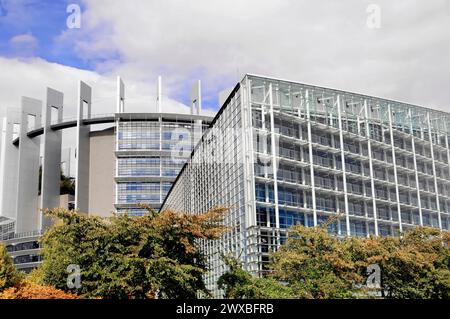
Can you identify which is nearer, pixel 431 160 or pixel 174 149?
pixel 431 160

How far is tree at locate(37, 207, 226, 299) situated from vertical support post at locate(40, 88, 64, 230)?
64.2 metres

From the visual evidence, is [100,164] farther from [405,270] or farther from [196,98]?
[405,270]

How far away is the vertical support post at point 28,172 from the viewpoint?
268 ft

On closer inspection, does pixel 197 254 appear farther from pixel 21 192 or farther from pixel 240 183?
pixel 21 192

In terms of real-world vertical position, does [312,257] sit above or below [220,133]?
below

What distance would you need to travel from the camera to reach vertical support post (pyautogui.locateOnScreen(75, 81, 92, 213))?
79.4m

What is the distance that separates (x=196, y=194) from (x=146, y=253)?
85.3ft

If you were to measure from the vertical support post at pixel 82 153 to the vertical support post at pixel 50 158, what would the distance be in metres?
4.47

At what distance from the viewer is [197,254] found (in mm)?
19031

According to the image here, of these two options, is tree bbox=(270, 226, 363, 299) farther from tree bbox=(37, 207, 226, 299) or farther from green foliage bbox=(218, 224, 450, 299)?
tree bbox=(37, 207, 226, 299)

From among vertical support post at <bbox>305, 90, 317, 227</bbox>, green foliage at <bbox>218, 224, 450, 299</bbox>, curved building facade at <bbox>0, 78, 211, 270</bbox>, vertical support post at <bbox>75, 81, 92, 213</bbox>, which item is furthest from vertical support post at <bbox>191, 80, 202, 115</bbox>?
green foliage at <bbox>218, 224, 450, 299</bbox>
